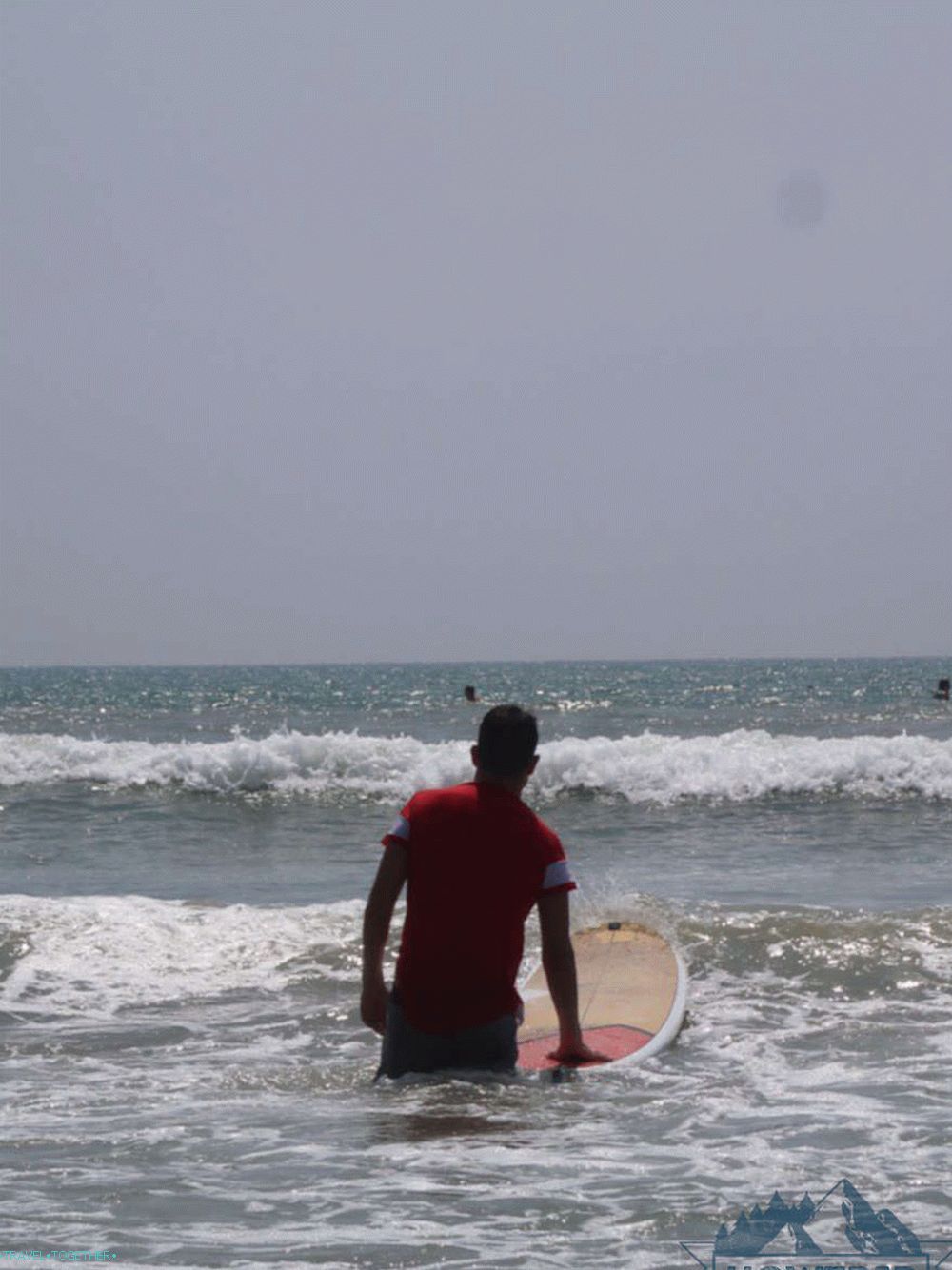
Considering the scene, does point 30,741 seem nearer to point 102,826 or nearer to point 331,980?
point 102,826

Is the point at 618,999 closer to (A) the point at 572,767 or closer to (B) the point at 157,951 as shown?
(B) the point at 157,951

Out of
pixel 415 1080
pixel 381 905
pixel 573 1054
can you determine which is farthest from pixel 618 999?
pixel 381 905

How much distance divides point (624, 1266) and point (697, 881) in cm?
872

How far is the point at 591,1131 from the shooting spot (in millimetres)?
A: 5074

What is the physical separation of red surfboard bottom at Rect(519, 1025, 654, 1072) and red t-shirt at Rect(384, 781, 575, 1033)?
77cm

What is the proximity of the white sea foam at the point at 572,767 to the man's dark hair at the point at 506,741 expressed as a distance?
50.3ft

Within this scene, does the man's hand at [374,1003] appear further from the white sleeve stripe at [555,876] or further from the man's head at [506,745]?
the man's head at [506,745]

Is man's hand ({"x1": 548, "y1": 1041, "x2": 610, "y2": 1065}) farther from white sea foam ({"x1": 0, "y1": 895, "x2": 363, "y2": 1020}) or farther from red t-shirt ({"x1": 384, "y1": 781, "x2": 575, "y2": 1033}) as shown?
white sea foam ({"x1": 0, "y1": 895, "x2": 363, "y2": 1020})

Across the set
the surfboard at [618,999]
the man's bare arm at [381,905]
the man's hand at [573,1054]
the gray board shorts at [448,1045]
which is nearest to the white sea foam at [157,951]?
the surfboard at [618,999]

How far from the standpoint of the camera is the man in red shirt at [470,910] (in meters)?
4.96

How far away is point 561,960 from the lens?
5121 mm

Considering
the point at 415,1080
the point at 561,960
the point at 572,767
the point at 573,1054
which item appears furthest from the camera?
the point at 572,767

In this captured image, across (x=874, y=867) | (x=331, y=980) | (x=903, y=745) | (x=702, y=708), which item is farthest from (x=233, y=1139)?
(x=702, y=708)

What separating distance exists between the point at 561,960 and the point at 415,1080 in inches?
27.9
